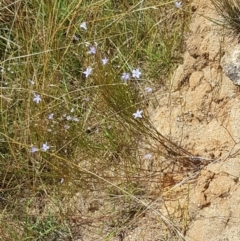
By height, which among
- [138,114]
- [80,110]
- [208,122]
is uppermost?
[80,110]

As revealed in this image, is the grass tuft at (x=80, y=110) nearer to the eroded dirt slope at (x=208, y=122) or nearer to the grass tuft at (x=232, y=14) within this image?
the eroded dirt slope at (x=208, y=122)

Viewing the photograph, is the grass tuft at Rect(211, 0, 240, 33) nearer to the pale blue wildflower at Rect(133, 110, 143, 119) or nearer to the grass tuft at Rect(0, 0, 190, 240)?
the grass tuft at Rect(0, 0, 190, 240)

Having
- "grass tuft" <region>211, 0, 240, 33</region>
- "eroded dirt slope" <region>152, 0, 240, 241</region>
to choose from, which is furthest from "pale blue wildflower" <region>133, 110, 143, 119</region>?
"grass tuft" <region>211, 0, 240, 33</region>

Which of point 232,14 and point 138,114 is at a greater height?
point 232,14

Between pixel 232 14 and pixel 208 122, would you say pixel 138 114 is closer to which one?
pixel 208 122

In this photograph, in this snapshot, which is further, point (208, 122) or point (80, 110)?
point (80, 110)

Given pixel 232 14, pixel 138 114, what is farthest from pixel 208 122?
pixel 232 14

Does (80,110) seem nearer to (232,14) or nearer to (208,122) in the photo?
(208,122)

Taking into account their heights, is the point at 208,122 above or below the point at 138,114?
below

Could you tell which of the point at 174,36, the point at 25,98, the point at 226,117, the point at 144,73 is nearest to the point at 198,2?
the point at 174,36

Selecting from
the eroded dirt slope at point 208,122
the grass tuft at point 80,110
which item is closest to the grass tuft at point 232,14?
the eroded dirt slope at point 208,122

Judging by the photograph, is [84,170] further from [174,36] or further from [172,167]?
[174,36]
